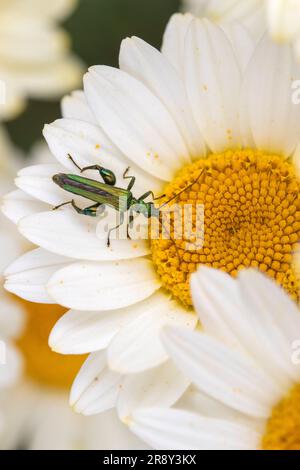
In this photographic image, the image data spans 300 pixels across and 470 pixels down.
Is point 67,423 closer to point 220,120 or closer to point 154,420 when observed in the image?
point 154,420

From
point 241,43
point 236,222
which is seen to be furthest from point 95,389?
point 241,43

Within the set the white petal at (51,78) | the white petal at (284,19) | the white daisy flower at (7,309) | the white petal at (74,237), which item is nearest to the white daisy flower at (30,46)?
the white petal at (51,78)

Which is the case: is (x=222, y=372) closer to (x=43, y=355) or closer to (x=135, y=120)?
(x=135, y=120)

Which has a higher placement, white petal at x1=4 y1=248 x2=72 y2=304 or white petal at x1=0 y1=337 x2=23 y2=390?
white petal at x1=4 y1=248 x2=72 y2=304

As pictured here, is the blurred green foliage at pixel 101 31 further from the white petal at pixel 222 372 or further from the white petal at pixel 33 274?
the white petal at pixel 222 372

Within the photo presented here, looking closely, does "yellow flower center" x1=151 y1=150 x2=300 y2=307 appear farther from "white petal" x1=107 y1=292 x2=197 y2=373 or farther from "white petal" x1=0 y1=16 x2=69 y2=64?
"white petal" x1=0 y1=16 x2=69 y2=64

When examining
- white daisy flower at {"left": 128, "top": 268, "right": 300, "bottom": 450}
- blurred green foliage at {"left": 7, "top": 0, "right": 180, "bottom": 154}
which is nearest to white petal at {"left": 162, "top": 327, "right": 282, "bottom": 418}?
white daisy flower at {"left": 128, "top": 268, "right": 300, "bottom": 450}
